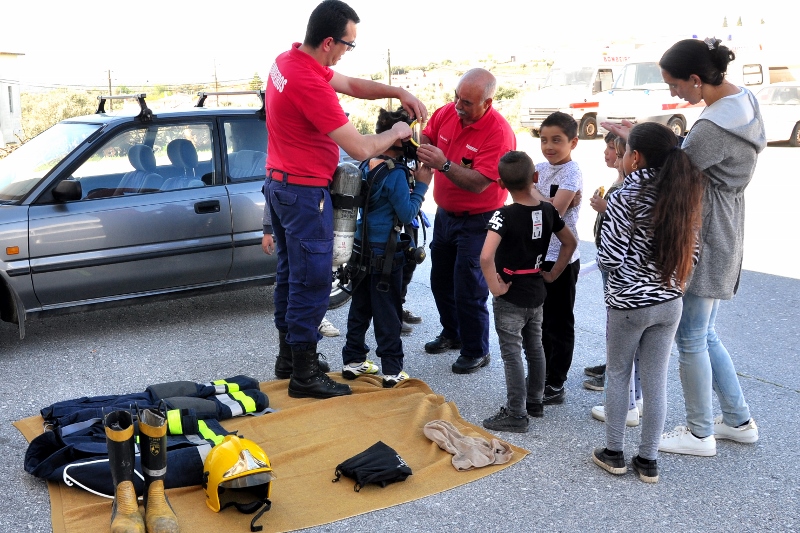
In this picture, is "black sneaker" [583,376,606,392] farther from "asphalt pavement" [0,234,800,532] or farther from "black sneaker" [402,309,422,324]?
"black sneaker" [402,309,422,324]

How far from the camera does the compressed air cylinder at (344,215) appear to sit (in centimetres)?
483

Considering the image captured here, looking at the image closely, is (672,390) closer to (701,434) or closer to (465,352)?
(701,434)

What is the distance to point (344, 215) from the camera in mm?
4910

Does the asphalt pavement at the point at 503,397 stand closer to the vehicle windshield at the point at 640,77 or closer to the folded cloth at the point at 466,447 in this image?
the folded cloth at the point at 466,447

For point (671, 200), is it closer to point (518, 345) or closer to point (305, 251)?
point (518, 345)

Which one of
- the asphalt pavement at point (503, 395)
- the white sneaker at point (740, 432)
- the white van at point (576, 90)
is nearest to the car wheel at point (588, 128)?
the white van at point (576, 90)

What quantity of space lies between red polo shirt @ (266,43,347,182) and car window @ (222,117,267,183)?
1.58 meters

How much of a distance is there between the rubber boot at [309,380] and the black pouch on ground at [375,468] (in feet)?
3.16

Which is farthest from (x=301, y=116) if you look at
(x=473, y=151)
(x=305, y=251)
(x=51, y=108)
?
(x=51, y=108)

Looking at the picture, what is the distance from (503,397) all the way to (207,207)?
2.81 meters

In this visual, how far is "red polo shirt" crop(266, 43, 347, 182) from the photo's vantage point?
4488 mm

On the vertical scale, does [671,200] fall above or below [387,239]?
above

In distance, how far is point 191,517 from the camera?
3.50 metres

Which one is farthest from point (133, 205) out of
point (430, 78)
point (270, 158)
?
point (430, 78)
